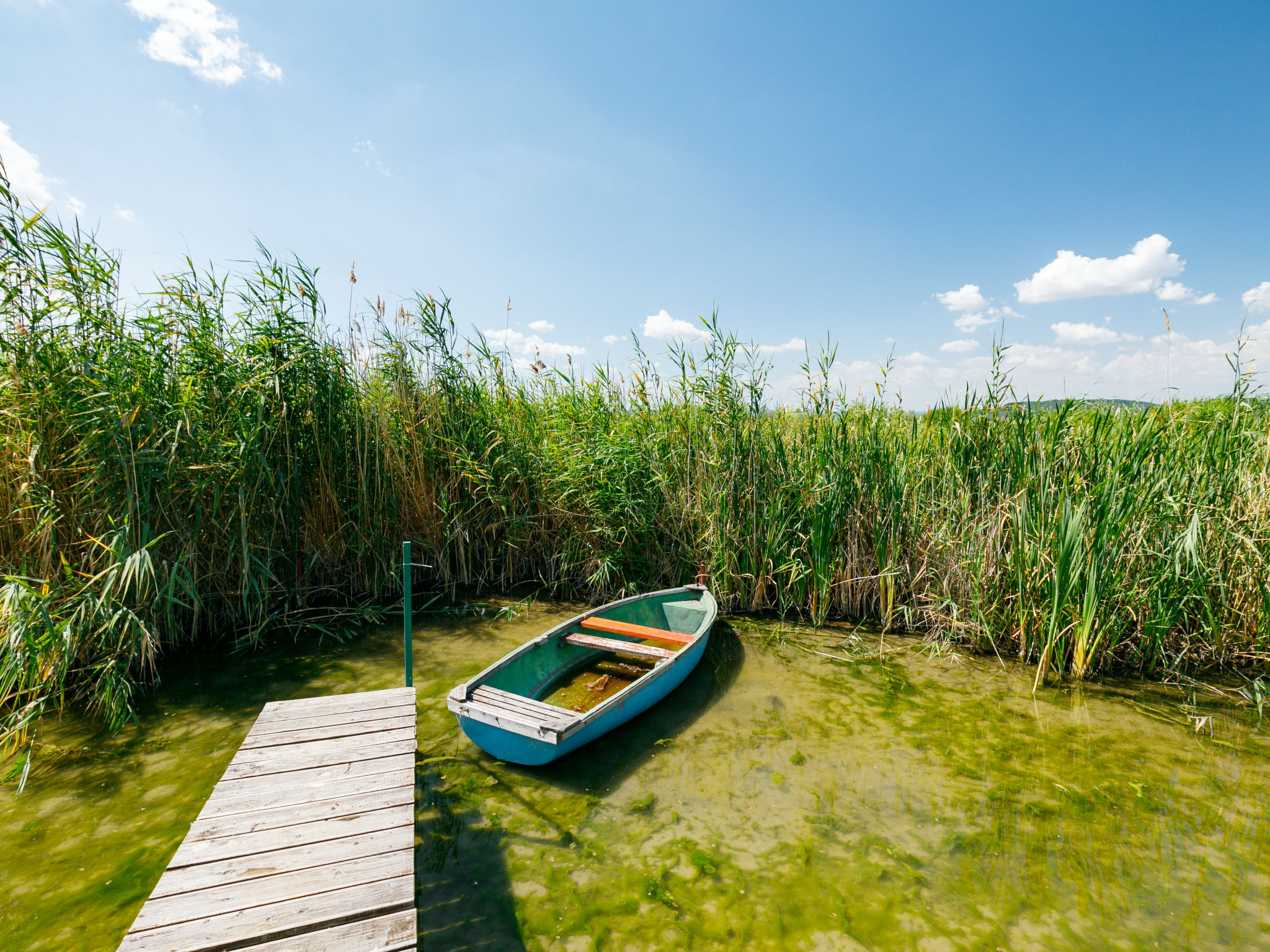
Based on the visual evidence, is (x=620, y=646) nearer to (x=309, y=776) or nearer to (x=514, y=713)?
(x=514, y=713)

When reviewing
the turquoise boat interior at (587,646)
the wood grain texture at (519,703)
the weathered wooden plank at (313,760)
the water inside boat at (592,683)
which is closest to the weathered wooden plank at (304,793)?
the weathered wooden plank at (313,760)

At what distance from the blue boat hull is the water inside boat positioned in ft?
0.45

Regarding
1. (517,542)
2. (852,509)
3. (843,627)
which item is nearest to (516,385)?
(517,542)

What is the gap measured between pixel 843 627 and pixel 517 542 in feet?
11.0

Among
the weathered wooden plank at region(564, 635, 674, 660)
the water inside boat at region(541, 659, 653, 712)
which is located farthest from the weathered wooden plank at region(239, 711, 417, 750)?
the weathered wooden plank at region(564, 635, 674, 660)

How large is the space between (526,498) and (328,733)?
345 cm

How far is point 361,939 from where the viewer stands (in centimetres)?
151

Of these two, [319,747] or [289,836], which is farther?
[319,747]

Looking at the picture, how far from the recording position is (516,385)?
6.07 metres

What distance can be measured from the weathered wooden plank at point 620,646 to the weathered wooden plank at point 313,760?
1.75 meters

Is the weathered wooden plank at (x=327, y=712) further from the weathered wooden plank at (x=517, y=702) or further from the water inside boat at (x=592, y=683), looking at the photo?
the water inside boat at (x=592, y=683)

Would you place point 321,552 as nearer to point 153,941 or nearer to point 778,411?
point 153,941

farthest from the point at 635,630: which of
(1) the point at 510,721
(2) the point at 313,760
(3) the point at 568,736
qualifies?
(2) the point at 313,760

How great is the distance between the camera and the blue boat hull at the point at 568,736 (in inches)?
115
